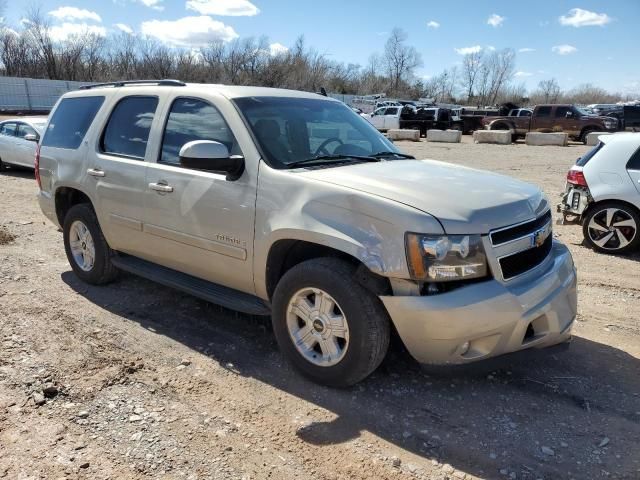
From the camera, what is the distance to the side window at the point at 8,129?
13086 millimetres

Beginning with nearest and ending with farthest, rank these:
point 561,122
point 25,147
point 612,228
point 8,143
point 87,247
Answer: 1. point 87,247
2. point 612,228
3. point 25,147
4. point 8,143
5. point 561,122

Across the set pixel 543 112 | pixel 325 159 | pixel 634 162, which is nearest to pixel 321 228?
pixel 325 159

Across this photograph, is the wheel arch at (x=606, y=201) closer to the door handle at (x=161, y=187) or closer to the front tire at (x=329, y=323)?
the front tire at (x=329, y=323)

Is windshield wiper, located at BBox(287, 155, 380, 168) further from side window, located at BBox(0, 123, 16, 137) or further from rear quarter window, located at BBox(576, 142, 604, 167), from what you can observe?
side window, located at BBox(0, 123, 16, 137)

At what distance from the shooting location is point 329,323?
10.9ft

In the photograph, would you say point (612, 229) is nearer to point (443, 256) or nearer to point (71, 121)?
point (443, 256)

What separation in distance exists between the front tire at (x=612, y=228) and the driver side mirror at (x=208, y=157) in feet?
16.7

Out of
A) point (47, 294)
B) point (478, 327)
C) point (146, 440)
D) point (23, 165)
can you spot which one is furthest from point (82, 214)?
point (23, 165)

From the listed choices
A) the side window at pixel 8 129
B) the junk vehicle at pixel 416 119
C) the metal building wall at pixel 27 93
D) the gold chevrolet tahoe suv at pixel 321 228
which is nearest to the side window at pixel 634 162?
the gold chevrolet tahoe suv at pixel 321 228

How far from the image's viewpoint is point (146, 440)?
9.65ft

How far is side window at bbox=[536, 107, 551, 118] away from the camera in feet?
93.5

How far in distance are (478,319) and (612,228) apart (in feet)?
15.2

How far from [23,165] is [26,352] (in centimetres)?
1050

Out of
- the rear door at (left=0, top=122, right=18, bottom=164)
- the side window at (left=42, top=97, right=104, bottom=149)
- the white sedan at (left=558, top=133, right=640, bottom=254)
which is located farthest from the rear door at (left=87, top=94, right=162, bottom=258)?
the rear door at (left=0, top=122, right=18, bottom=164)
